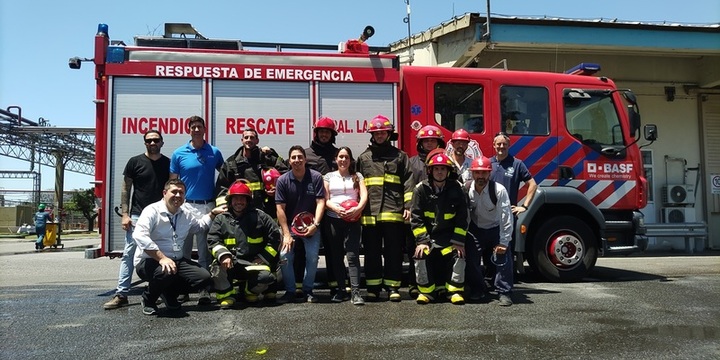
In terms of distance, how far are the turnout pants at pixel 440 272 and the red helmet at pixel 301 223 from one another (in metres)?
1.18

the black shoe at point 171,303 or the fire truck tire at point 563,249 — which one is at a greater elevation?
the fire truck tire at point 563,249

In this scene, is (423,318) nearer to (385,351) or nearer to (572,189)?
(385,351)

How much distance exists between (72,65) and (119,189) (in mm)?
1749

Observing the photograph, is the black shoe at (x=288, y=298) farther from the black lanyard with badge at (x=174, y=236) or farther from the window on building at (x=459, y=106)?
the window on building at (x=459, y=106)

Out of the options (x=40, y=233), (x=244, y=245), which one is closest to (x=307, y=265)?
(x=244, y=245)

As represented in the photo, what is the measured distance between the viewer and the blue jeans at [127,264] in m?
5.43

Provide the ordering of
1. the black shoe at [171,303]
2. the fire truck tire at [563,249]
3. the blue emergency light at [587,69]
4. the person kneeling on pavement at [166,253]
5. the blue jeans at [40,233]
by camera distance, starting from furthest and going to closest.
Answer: the blue jeans at [40,233]
the blue emergency light at [587,69]
the fire truck tire at [563,249]
the black shoe at [171,303]
the person kneeling on pavement at [166,253]

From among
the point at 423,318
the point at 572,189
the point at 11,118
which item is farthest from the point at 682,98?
the point at 11,118

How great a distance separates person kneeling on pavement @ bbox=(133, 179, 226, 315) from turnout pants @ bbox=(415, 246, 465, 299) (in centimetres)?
214

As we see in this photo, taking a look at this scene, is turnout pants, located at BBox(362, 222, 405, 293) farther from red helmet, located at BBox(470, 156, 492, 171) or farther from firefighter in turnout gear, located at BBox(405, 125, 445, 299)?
red helmet, located at BBox(470, 156, 492, 171)

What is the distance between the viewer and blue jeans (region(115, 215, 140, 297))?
543 cm

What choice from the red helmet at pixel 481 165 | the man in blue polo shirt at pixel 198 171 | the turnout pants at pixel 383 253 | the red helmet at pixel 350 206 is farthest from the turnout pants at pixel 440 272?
the man in blue polo shirt at pixel 198 171

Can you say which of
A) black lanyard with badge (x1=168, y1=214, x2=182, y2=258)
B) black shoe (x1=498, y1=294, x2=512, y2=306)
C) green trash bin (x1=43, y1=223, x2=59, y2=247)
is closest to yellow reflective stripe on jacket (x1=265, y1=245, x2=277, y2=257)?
black lanyard with badge (x1=168, y1=214, x2=182, y2=258)

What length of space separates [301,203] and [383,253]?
40.1 inches
